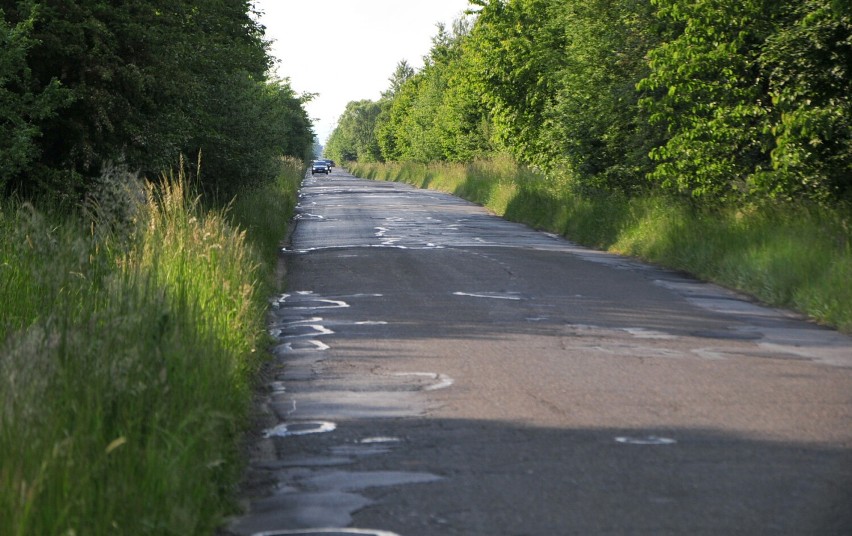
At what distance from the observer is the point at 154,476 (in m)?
5.45

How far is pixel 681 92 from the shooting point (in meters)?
19.7

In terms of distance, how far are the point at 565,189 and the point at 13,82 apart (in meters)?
17.9

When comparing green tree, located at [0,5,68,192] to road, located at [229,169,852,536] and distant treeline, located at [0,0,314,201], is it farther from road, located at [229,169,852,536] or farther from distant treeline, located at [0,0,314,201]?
road, located at [229,169,852,536]

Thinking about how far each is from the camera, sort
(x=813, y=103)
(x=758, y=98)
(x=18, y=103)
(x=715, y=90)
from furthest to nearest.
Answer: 1. (x=758, y=98)
2. (x=715, y=90)
3. (x=813, y=103)
4. (x=18, y=103)

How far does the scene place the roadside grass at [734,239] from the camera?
14781mm

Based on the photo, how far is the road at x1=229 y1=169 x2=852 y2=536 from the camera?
20.2ft

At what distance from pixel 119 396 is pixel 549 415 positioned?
3.28 metres

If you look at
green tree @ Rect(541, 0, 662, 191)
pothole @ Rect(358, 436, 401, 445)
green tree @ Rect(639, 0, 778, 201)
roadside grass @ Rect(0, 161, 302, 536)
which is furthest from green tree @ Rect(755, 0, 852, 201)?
pothole @ Rect(358, 436, 401, 445)

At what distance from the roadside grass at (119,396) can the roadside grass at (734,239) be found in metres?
7.18

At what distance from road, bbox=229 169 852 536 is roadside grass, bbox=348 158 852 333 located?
56 cm

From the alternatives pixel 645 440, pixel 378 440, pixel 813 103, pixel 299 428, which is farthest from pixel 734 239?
pixel 378 440

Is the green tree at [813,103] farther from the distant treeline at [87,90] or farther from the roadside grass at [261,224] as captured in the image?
the distant treeline at [87,90]

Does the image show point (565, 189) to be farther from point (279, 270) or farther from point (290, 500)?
point (290, 500)

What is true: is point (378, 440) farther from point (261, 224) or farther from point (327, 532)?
point (261, 224)
